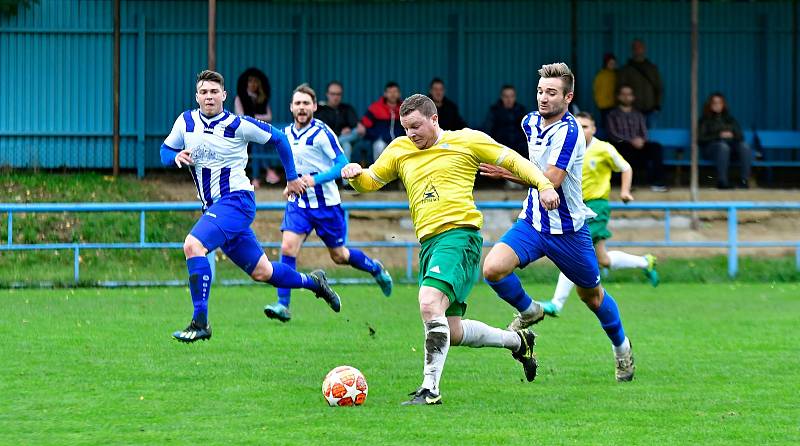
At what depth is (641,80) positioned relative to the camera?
2189 centimetres

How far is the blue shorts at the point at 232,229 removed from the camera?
35.5ft

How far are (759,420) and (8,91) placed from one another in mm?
16957

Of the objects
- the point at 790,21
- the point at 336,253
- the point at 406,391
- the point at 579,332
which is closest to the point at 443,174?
the point at 406,391

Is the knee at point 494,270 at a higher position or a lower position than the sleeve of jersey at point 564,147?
lower

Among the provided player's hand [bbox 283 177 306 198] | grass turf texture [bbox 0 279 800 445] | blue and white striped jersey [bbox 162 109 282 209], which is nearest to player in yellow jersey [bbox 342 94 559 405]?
grass turf texture [bbox 0 279 800 445]

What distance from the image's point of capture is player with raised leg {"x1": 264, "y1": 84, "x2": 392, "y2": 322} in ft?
43.5

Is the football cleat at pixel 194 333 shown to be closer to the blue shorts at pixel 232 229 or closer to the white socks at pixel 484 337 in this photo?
the blue shorts at pixel 232 229

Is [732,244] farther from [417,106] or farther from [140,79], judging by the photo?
[417,106]

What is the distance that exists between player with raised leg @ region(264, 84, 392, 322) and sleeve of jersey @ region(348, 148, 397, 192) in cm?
399

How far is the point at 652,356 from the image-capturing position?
10758mm

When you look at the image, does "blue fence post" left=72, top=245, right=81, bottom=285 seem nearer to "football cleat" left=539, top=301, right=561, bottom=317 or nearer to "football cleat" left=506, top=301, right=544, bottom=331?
"football cleat" left=539, top=301, right=561, bottom=317

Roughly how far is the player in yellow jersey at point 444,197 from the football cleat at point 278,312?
12.8 feet

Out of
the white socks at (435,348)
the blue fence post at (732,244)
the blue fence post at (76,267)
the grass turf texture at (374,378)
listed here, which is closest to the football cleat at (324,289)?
the grass turf texture at (374,378)

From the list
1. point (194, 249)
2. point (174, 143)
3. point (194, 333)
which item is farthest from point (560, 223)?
point (174, 143)
